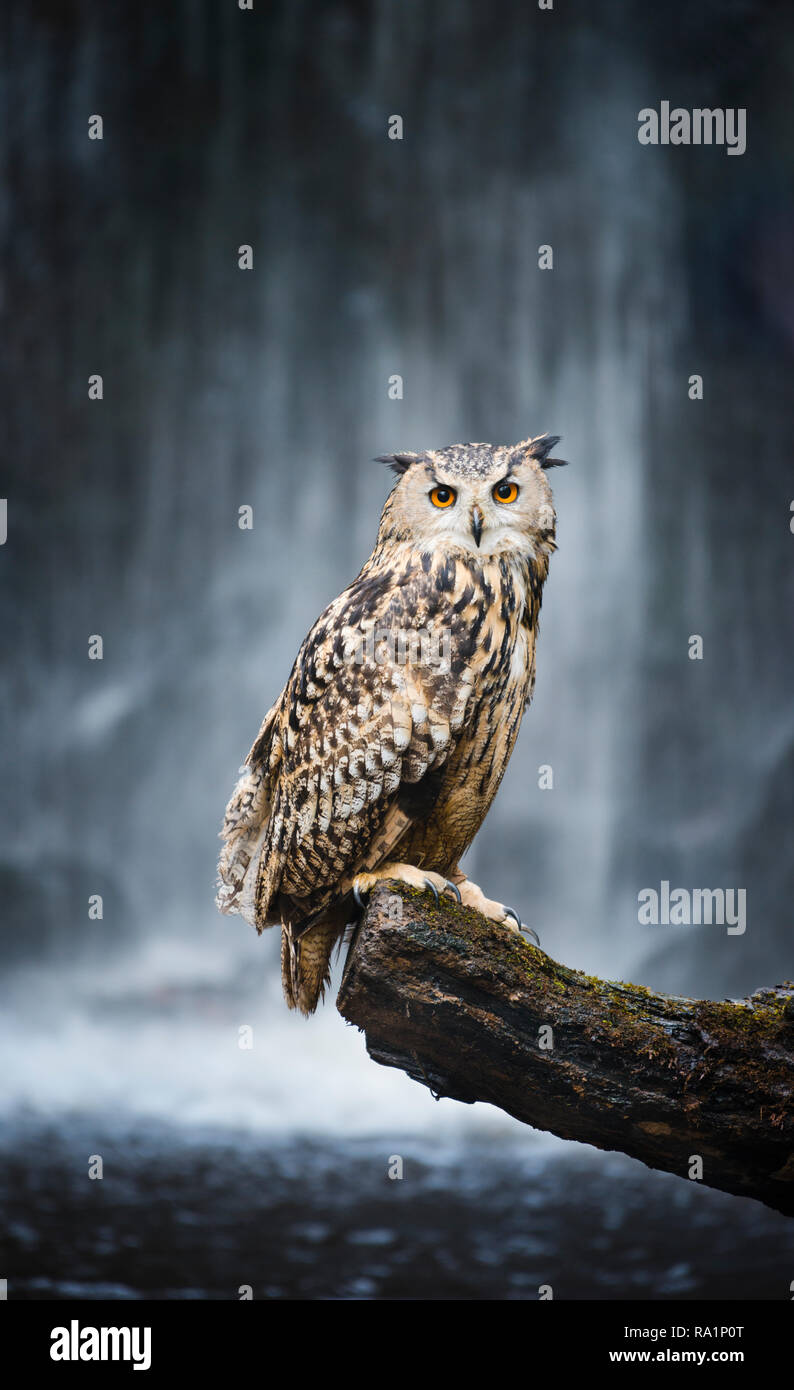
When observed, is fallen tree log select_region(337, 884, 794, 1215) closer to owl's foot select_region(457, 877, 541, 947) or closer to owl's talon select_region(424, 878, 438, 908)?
owl's talon select_region(424, 878, 438, 908)

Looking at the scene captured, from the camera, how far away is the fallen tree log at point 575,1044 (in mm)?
1622

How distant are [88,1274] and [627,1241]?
2.21 metres

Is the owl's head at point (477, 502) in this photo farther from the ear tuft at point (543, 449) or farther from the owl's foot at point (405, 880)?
the owl's foot at point (405, 880)

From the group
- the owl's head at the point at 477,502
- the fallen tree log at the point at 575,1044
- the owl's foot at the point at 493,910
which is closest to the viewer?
the fallen tree log at the point at 575,1044

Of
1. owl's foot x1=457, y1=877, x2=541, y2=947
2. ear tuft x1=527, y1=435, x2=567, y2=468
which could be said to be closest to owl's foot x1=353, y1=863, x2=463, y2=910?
owl's foot x1=457, y1=877, x2=541, y2=947

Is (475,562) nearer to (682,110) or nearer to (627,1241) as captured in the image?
(627,1241)

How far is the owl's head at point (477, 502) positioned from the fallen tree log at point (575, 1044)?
639mm

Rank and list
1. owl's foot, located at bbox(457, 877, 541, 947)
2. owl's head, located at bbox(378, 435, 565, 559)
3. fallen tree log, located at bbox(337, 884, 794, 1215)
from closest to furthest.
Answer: fallen tree log, located at bbox(337, 884, 794, 1215) → owl's head, located at bbox(378, 435, 565, 559) → owl's foot, located at bbox(457, 877, 541, 947)

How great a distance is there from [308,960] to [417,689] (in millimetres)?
639

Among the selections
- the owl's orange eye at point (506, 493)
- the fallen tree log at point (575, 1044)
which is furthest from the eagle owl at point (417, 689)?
the fallen tree log at point (575, 1044)

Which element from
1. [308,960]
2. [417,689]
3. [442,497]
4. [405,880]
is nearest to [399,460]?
[442,497]

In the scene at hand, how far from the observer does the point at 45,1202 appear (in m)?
4.28

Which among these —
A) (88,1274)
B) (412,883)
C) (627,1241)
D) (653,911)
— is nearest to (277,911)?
(412,883)

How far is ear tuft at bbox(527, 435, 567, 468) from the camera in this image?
188 cm
